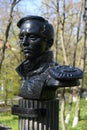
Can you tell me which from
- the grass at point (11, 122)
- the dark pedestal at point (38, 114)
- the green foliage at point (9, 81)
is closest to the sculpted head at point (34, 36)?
the dark pedestal at point (38, 114)

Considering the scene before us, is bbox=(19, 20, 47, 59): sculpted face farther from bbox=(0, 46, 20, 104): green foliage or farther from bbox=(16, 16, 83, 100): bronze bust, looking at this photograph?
bbox=(0, 46, 20, 104): green foliage

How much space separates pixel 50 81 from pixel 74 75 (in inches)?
11.0

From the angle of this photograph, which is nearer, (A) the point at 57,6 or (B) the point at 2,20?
(A) the point at 57,6

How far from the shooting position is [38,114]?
380cm

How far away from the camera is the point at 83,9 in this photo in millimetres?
11602

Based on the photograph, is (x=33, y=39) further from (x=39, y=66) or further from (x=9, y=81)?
(x=9, y=81)

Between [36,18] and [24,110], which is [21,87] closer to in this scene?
[24,110]

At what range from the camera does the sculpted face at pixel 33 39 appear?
3.91 metres

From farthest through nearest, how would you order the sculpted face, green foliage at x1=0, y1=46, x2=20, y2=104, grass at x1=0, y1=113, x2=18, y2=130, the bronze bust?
1. green foliage at x1=0, y1=46, x2=20, y2=104
2. grass at x1=0, y1=113, x2=18, y2=130
3. the sculpted face
4. the bronze bust

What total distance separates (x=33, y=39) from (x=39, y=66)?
1.03 ft

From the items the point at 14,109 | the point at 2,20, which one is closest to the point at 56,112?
the point at 14,109

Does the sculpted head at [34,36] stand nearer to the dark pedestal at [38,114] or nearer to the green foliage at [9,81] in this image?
the dark pedestal at [38,114]

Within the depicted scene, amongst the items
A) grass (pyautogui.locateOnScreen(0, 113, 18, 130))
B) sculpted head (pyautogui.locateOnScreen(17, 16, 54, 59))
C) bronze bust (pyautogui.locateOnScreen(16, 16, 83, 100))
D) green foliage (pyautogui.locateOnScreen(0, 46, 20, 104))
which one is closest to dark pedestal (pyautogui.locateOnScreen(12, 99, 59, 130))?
bronze bust (pyautogui.locateOnScreen(16, 16, 83, 100))

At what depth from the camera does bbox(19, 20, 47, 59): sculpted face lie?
3.91 metres
